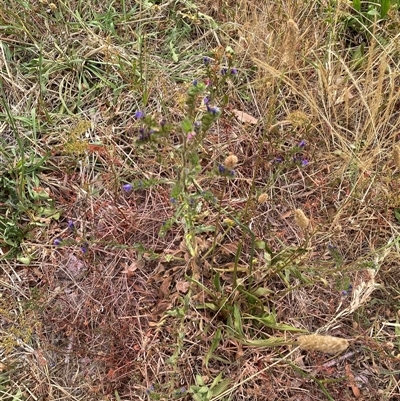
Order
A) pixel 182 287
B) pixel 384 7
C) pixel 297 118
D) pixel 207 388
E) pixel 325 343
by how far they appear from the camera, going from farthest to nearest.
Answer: pixel 384 7, pixel 297 118, pixel 182 287, pixel 207 388, pixel 325 343

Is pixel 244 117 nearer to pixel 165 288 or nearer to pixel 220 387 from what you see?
pixel 165 288

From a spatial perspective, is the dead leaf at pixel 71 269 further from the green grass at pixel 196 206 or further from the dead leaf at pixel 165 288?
the dead leaf at pixel 165 288

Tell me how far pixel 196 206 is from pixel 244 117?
0.70 metres

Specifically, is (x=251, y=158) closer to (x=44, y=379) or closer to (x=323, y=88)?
(x=323, y=88)

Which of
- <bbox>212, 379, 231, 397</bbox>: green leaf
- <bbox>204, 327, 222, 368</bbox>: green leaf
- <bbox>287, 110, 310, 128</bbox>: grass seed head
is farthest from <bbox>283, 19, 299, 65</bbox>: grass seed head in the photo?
<bbox>212, 379, 231, 397</bbox>: green leaf

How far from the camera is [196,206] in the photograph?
5.50 ft

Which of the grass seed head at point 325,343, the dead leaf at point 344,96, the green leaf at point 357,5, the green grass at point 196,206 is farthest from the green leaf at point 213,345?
the green leaf at point 357,5

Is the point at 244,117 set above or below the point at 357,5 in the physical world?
below

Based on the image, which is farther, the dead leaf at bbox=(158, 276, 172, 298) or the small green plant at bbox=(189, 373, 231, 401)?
the dead leaf at bbox=(158, 276, 172, 298)

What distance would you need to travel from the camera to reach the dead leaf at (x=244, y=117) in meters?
2.22

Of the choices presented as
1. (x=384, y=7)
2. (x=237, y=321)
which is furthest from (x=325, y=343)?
(x=384, y=7)

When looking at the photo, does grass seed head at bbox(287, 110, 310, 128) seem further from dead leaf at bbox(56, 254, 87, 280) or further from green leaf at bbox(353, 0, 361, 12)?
dead leaf at bbox(56, 254, 87, 280)

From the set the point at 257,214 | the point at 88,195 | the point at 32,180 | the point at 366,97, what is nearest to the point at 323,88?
the point at 366,97

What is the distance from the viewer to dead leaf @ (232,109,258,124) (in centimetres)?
222
